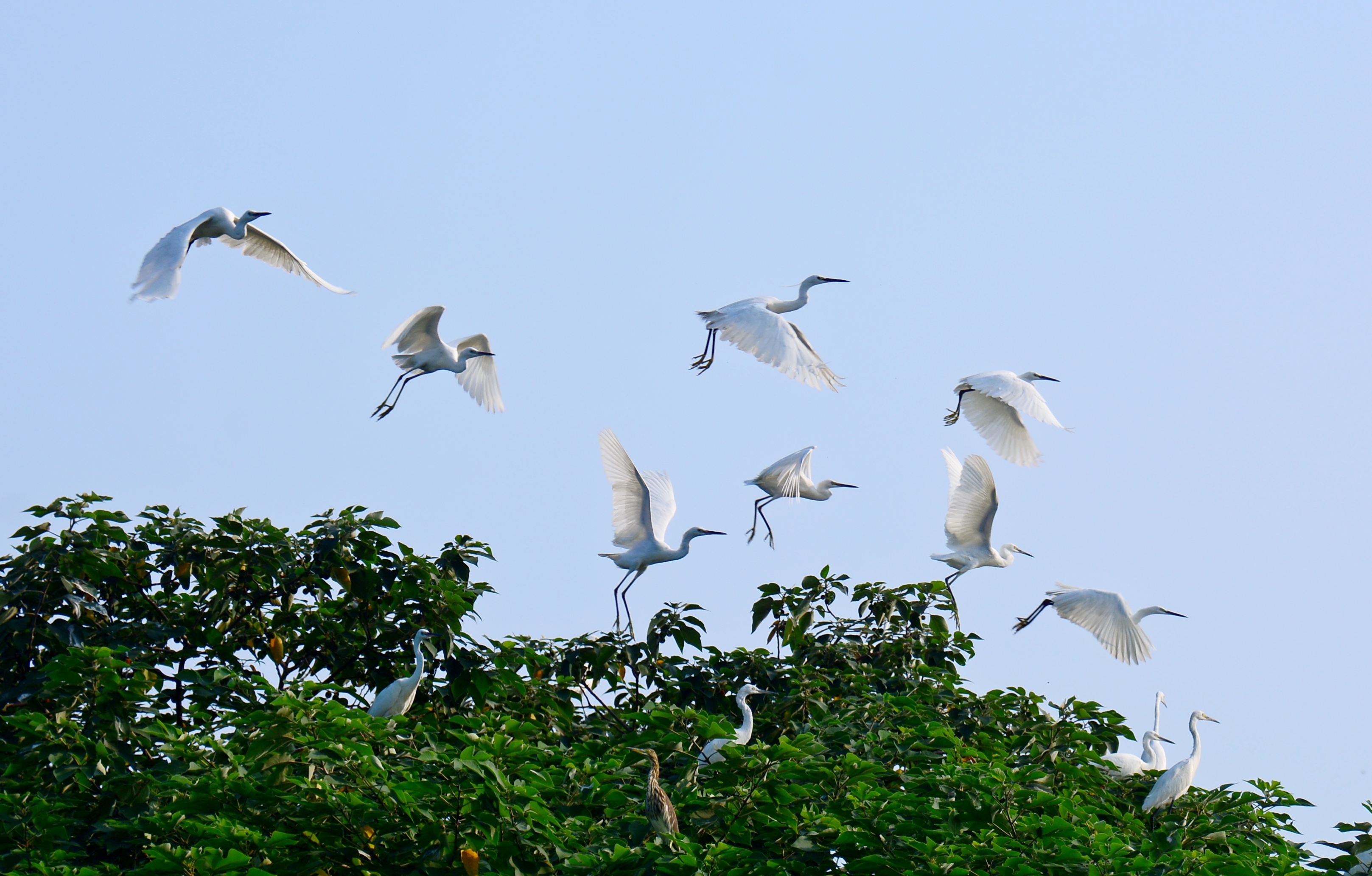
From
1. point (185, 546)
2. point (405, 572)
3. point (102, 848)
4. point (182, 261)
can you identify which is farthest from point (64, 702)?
point (182, 261)

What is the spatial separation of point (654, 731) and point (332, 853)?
6.30 ft

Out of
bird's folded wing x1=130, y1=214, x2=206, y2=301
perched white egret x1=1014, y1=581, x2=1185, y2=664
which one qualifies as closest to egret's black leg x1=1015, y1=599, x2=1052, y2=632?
perched white egret x1=1014, y1=581, x2=1185, y2=664

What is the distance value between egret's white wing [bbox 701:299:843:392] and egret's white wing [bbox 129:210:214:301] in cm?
364

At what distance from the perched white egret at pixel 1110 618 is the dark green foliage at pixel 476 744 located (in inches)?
73.6

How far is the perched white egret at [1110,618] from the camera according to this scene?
11195mm

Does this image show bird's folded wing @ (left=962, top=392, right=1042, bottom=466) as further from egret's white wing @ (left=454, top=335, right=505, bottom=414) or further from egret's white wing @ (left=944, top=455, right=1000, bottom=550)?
egret's white wing @ (left=454, top=335, right=505, bottom=414)

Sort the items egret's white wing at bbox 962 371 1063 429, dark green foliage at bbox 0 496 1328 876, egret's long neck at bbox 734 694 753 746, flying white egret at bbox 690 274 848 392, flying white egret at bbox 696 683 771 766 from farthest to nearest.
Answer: egret's white wing at bbox 962 371 1063 429 < flying white egret at bbox 690 274 848 392 < egret's long neck at bbox 734 694 753 746 < flying white egret at bbox 696 683 771 766 < dark green foliage at bbox 0 496 1328 876

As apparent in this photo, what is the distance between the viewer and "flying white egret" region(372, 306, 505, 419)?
11133 millimetres

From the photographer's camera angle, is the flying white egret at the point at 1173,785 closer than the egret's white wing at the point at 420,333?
Yes

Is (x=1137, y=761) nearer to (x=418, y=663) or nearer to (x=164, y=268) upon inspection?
(x=418, y=663)

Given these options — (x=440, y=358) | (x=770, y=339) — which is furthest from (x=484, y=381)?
(x=770, y=339)

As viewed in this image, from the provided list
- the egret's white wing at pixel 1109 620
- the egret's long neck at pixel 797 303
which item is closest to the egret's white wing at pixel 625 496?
the egret's long neck at pixel 797 303

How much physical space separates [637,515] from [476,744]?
196 inches

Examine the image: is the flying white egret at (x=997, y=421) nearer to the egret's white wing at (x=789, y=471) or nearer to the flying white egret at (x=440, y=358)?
the egret's white wing at (x=789, y=471)
